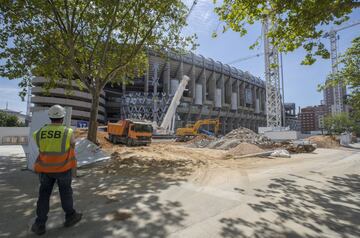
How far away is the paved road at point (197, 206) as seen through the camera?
11.4 feet

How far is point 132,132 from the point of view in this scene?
2133 cm

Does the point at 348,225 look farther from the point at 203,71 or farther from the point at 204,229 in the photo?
the point at 203,71

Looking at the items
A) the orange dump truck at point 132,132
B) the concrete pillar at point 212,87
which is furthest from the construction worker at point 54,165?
the concrete pillar at point 212,87

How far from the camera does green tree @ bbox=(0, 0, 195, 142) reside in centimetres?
1190

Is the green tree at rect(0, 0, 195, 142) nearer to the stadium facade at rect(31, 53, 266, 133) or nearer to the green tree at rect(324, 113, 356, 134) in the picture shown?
the stadium facade at rect(31, 53, 266, 133)

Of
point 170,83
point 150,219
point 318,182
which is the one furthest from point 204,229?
point 170,83

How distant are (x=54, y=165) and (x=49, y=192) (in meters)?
0.45

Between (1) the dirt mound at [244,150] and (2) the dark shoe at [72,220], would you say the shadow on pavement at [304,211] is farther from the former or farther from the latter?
(1) the dirt mound at [244,150]

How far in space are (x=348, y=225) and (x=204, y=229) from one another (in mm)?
2384

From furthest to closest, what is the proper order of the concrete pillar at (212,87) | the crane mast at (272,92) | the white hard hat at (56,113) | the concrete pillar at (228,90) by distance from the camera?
1. the concrete pillar at (228,90)
2. the concrete pillar at (212,87)
3. the crane mast at (272,92)
4. the white hard hat at (56,113)

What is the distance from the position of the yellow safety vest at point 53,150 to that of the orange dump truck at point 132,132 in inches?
706

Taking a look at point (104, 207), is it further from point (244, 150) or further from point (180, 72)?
point (180, 72)

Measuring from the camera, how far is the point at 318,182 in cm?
707

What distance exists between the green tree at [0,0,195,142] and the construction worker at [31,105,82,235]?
9.74 meters
